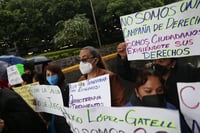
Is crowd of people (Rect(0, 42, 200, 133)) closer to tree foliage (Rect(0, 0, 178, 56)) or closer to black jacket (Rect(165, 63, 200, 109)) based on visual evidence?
black jacket (Rect(165, 63, 200, 109))

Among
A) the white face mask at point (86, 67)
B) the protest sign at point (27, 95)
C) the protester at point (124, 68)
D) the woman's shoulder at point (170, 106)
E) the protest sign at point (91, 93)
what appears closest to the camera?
the woman's shoulder at point (170, 106)

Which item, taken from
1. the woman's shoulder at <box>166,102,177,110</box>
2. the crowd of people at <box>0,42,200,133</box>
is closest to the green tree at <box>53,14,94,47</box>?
the crowd of people at <box>0,42,200,133</box>

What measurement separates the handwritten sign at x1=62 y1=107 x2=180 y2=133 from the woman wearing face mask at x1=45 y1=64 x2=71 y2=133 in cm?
25

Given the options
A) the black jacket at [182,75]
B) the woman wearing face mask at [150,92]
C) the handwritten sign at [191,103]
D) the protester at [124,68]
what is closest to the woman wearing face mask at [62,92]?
the protester at [124,68]

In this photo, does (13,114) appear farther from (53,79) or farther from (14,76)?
(14,76)

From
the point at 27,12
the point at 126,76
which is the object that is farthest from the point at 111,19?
the point at 126,76

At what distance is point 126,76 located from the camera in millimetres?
3385

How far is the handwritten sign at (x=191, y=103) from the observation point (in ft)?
6.43

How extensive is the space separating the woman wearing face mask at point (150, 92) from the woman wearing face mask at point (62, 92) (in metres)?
0.83

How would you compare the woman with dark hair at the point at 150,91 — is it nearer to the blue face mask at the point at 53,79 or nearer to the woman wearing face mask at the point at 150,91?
the woman wearing face mask at the point at 150,91

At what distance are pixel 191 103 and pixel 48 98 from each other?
1.53m

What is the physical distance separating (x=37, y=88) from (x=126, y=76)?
86 centimetres

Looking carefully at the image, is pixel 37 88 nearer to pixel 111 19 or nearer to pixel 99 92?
pixel 99 92

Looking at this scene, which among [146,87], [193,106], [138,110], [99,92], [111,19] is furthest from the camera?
[111,19]
